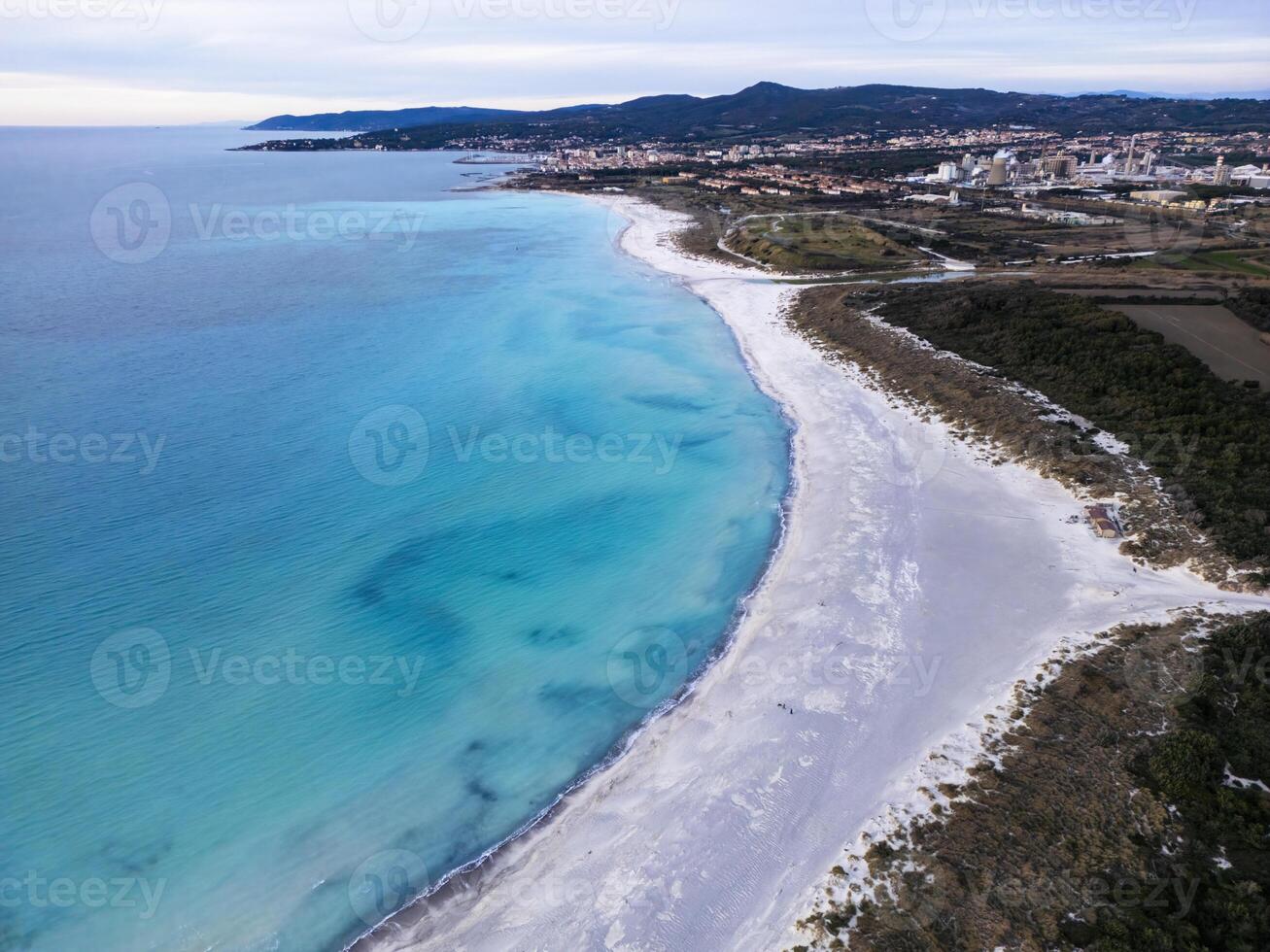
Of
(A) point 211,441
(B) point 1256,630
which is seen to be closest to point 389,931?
(B) point 1256,630

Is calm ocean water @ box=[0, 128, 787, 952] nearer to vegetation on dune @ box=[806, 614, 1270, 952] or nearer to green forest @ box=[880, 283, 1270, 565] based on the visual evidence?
vegetation on dune @ box=[806, 614, 1270, 952]

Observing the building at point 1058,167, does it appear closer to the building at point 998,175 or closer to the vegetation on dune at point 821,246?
the building at point 998,175

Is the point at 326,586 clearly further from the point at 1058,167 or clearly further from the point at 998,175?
the point at 1058,167

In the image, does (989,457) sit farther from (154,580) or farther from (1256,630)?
(154,580)

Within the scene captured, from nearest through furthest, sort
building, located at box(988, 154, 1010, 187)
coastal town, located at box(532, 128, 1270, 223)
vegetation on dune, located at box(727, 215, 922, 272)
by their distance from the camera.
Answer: vegetation on dune, located at box(727, 215, 922, 272) → coastal town, located at box(532, 128, 1270, 223) → building, located at box(988, 154, 1010, 187)

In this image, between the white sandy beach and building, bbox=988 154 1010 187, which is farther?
building, bbox=988 154 1010 187

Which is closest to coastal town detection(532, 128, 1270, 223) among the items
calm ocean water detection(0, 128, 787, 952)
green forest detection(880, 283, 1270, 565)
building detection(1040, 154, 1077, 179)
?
building detection(1040, 154, 1077, 179)

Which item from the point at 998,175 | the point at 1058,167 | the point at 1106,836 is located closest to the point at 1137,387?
the point at 1106,836
